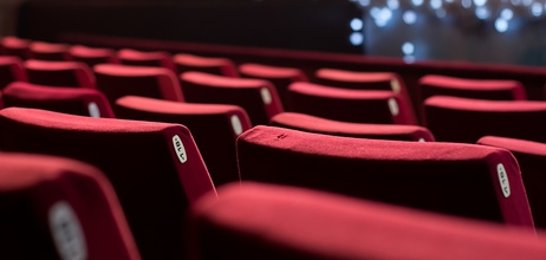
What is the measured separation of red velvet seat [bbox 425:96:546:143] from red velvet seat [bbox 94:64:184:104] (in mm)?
387

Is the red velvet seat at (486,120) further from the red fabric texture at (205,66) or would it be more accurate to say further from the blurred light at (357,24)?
the blurred light at (357,24)

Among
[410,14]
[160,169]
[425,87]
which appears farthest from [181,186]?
[410,14]

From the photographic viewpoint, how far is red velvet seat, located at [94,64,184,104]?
1021 millimetres

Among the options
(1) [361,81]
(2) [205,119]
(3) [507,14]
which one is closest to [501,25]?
(3) [507,14]

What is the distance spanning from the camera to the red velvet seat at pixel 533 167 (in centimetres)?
51

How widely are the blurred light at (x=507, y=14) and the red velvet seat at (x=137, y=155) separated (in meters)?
2.33

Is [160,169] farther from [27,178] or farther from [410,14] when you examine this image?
[410,14]

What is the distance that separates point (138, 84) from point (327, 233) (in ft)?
2.83

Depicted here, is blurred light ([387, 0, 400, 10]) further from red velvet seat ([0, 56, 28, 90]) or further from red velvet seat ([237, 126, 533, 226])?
red velvet seat ([237, 126, 533, 226])

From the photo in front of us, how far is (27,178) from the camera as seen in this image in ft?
0.76

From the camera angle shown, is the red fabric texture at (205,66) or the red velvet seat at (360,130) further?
the red fabric texture at (205,66)

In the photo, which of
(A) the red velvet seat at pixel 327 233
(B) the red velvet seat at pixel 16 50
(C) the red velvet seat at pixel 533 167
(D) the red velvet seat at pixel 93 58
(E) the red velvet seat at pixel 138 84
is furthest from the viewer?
(B) the red velvet seat at pixel 16 50

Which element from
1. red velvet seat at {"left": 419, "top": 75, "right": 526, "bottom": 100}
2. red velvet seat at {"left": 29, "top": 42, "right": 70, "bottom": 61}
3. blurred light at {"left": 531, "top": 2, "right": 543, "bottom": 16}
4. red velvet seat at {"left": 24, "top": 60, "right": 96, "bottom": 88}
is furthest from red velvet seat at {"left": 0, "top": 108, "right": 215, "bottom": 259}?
blurred light at {"left": 531, "top": 2, "right": 543, "bottom": 16}

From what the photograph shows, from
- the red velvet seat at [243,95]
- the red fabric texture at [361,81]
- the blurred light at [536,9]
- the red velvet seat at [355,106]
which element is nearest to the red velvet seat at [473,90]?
the red fabric texture at [361,81]
